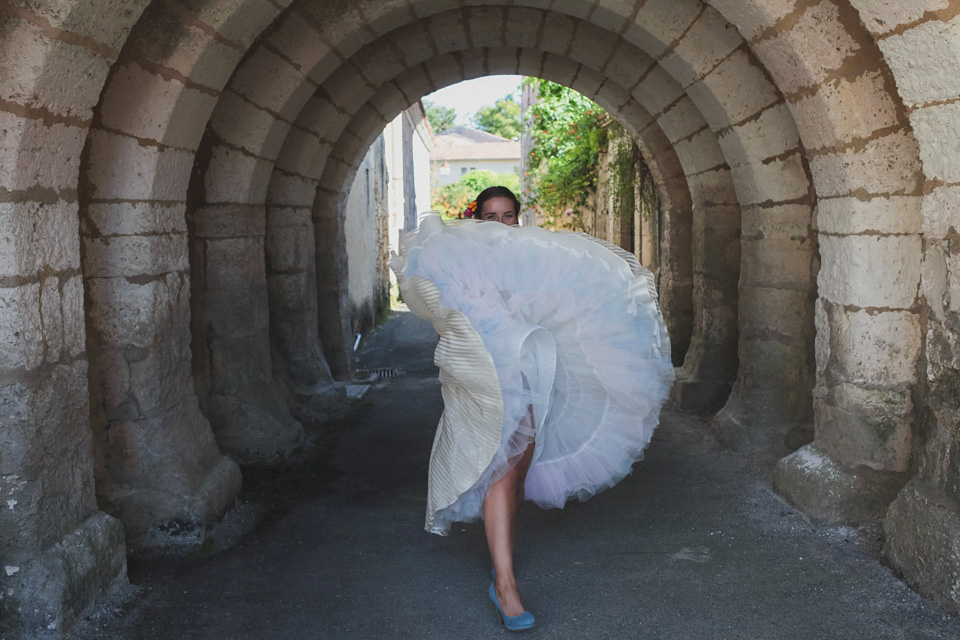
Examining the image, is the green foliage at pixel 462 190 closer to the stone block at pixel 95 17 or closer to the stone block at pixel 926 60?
the stone block at pixel 95 17

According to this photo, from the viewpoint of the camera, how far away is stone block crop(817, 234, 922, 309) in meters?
3.35

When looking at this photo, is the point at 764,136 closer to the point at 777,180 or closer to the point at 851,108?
the point at 777,180

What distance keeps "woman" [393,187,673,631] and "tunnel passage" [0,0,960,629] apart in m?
0.98

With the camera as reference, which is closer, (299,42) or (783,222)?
(783,222)

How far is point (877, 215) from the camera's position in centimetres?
339

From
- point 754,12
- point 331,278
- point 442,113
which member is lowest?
point 331,278

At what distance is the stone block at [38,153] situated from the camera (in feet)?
8.66

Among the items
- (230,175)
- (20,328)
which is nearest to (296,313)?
(230,175)

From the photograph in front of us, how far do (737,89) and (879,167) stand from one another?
1207mm

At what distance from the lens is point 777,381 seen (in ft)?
15.3

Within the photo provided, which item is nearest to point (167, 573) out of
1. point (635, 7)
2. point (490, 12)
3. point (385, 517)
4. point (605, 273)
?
point (385, 517)

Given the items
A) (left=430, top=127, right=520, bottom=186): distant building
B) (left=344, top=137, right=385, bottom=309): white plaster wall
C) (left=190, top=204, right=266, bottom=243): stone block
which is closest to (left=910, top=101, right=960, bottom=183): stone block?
(left=190, top=204, right=266, bottom=243): stone block

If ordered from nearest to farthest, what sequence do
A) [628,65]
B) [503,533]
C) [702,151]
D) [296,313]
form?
[503,533] < [702,151] < [628,65] < [296,313]

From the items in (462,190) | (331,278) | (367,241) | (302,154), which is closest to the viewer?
(302,154)
